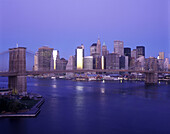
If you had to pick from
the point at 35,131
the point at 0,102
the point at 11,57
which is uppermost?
the point at 11,57

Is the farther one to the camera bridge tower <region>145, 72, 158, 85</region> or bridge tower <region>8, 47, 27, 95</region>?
bridge tower <region>145, 72, 158, 85</region>

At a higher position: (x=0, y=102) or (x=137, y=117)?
(x=0, y=102)

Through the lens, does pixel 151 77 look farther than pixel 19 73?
Yes

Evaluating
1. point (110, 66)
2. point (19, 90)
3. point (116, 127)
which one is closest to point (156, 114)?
point (116, 127)

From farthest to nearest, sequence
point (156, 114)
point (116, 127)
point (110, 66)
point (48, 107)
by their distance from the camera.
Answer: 1. point (110, 66)
2. point (48, 107)
3. point (156, 114)
4. point (116, 127)

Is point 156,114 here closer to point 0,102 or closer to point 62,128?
point 62,128

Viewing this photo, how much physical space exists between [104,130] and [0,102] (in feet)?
27.0

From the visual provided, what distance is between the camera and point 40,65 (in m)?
96.2

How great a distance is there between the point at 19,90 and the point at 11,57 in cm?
461

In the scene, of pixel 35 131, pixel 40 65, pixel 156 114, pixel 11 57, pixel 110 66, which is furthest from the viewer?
pixel 110 66

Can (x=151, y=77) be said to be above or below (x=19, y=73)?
below

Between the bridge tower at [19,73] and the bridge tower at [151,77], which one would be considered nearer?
the bridge tower at [19,73]

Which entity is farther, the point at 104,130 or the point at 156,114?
the point at 156,114

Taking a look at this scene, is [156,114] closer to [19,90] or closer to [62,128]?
[62,128]
